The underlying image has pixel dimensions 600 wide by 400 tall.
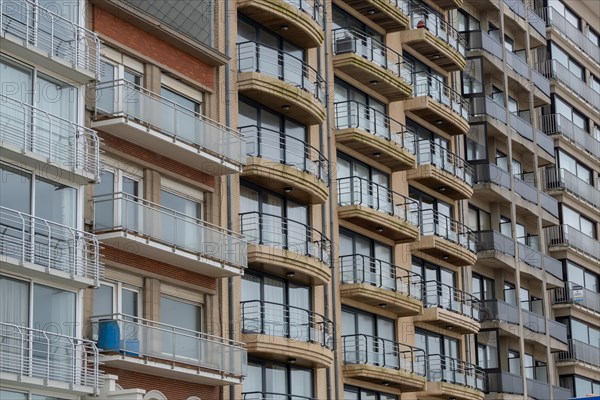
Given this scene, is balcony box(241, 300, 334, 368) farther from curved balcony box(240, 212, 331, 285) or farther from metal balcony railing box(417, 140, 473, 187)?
metal balcony railing box(417, 140, 473, 187)

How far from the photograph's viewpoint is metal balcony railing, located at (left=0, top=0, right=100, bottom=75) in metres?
31.7

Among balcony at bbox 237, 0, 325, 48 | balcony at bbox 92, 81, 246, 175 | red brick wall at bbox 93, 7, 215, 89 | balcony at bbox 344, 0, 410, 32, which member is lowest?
balcony at bbox 92, 81, 246, 175

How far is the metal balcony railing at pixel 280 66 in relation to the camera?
42.0 meters

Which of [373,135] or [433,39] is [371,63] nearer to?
[373,135]

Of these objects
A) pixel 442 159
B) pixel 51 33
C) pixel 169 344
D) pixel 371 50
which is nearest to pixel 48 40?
pixel 51 33

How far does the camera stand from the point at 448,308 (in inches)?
1993

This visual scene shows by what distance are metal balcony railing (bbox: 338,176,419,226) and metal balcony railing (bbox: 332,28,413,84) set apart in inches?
171

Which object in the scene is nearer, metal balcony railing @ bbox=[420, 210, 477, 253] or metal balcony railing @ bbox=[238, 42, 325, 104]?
metal balcony railing @ bbox=[238, 42, 325, 104]

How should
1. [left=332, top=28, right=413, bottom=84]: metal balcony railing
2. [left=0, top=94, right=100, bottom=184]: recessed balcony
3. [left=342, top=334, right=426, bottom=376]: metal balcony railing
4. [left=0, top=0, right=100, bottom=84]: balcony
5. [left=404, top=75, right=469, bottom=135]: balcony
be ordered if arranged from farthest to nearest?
[left=404, top=75, right=469, bottom=135]: balcony
[left=332, top=28, right=413, bottom=84]: metal balcony railing
[left=342, top=334, right=426, bottom=376]: metal balcony railing
[left=0, top=0, right=100, bottom=84]: balcony
[left=0, top=94, right=100, bottom=184]: recessed balcony

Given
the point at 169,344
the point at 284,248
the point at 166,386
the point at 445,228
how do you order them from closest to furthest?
the point at 169,344
the point at 166,386
the point at 284,248
the point at 445,228

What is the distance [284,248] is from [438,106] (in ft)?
43.2

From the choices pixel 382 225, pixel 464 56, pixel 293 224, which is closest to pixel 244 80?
pixel 293 224

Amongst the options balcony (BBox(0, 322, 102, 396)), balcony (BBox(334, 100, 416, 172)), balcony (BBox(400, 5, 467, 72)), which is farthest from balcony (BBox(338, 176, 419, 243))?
balcony (BBox(0, 322, 102, 396))

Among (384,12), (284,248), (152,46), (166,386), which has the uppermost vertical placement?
(384,12)
